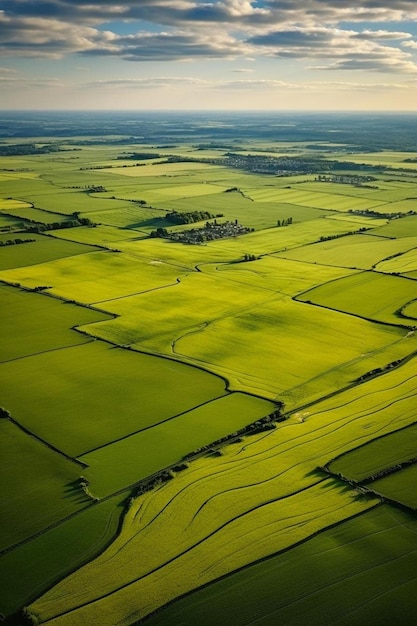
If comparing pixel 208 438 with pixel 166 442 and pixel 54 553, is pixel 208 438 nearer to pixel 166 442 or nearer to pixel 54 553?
pixel 166 442

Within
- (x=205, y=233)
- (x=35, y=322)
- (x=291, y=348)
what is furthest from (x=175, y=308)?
(x=205, y=233)

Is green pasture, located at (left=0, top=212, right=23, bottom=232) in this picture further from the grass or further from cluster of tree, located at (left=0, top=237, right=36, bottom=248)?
the grass

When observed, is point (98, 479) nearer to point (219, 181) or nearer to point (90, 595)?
point (90, 595)

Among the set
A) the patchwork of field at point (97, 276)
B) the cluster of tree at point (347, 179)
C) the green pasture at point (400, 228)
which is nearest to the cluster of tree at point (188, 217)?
the patchwork of field at point (97, 276)

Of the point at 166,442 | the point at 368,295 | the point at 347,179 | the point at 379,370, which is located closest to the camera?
the point at 166,442

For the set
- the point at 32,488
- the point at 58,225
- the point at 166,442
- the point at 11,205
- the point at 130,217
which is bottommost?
the point at 32,488
